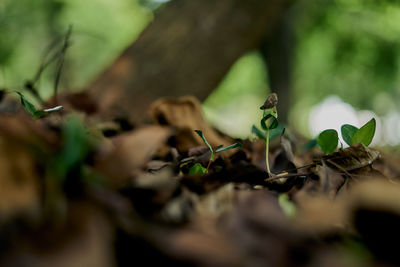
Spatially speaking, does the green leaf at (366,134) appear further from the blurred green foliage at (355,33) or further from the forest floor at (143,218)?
the blurred green foliage at (355,33)

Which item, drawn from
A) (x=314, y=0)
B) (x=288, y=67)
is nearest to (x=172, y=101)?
(x=288, y=67)

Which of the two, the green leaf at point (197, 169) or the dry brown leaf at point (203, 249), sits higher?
the dry brown leaf at point (203, 249)

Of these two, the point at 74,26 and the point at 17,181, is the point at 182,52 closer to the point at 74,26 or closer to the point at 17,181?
the point at 17,181

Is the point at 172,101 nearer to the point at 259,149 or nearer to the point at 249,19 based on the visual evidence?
the point at 259,149

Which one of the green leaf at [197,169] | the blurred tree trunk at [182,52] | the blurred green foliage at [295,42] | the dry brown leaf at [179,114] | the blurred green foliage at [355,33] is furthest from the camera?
the blurred green foliage at [355,33]

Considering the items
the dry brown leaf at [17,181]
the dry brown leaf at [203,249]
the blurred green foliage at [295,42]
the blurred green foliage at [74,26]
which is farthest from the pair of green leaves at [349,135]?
the blurred green foliage at [74,26]

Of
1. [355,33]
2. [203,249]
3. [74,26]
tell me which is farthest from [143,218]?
[74,26]

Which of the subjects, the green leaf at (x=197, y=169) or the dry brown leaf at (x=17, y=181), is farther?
the green leaf at (x=197, y=169)
